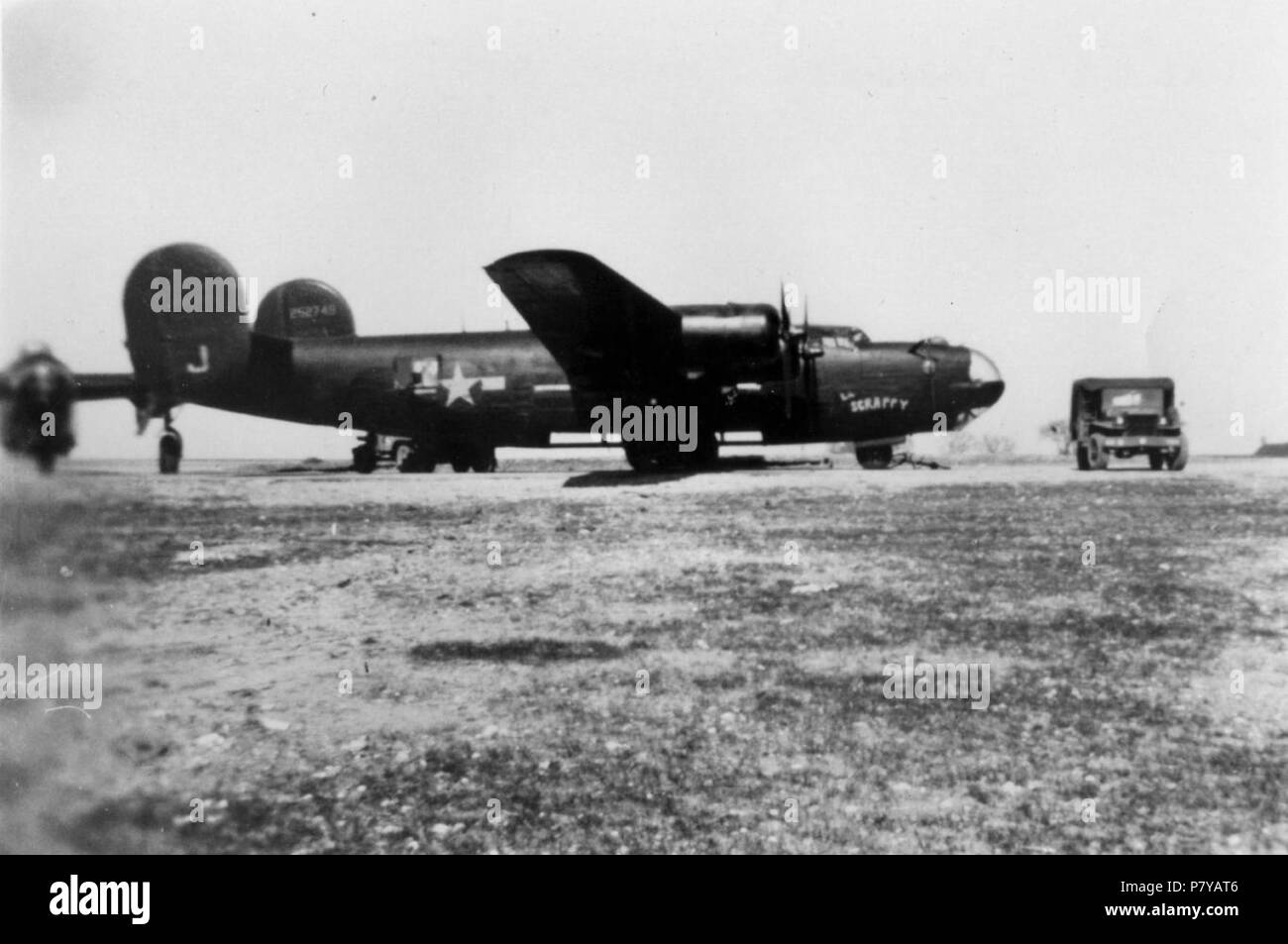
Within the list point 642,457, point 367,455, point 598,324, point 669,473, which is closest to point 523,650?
point 669,473

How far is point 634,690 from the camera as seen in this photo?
21.6ft

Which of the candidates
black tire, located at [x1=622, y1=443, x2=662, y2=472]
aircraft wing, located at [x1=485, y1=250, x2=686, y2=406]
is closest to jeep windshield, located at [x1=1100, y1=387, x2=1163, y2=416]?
aircraft wing, located at [x1=485, y1=250, x2=686, y2=406]

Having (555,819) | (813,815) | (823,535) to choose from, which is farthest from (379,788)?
(823,535)

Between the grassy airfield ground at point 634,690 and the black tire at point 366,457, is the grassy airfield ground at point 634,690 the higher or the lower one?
the lower one

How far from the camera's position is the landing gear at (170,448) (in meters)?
19.2

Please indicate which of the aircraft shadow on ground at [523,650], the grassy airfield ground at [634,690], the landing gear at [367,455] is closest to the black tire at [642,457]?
the landing gear at [367,455]

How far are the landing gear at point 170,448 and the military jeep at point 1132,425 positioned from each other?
18.4m

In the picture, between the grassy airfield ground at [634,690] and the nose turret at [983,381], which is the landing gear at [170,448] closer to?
the grassy airfield ground at [634,690]

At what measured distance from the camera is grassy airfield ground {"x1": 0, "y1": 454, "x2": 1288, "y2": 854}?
16.8 feet

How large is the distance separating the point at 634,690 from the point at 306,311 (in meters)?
22.9

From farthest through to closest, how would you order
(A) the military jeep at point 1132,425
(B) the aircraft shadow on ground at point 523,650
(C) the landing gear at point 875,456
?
1. (C) the landing gear at point 875,456
2. (A) the military jeep at point 1132,425
3. (B) the aircraft shadow on ground at point 523,650

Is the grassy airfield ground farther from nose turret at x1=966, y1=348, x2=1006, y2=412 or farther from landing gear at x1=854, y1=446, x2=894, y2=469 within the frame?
landing gear at x1=854, y1=446, x2=894, y2=469
